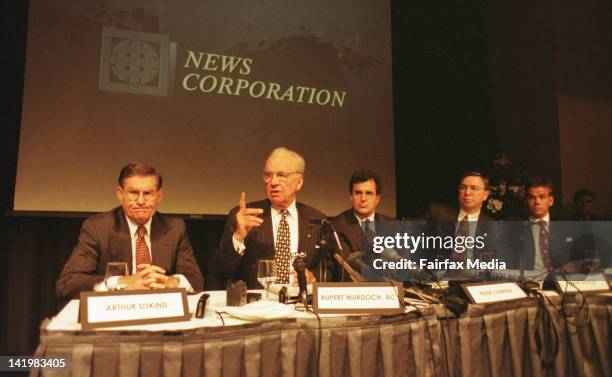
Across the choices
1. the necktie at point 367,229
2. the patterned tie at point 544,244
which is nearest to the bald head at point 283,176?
the necktie at point 367,229

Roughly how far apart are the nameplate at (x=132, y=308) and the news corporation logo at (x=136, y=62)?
2.29 metres

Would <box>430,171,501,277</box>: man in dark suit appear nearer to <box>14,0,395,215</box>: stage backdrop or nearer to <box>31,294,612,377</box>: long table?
<box>31,294,612,377</box>: long table

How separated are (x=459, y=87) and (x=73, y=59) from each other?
11.8ft

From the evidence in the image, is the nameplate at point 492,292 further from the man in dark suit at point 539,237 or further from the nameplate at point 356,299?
the man in dark suit at point 539,237

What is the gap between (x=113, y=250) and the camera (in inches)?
81.2

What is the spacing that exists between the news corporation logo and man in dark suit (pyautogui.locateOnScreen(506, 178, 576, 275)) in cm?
259

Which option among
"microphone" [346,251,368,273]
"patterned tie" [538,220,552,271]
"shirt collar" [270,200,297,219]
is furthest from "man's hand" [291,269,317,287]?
"patterned tie" [538,220,552,271]

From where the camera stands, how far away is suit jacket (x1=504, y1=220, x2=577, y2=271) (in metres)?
2.44

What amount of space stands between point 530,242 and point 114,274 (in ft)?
7.43

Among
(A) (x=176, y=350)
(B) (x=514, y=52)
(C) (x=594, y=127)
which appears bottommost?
(A) (x=176, y=350)

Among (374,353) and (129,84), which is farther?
(129,84)

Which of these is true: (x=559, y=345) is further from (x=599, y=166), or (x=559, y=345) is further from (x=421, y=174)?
(x=599, y=166)

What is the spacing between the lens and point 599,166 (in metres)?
4.23

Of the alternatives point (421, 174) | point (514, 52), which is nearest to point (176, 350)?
point (421, 174)
